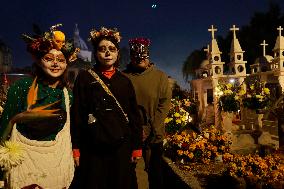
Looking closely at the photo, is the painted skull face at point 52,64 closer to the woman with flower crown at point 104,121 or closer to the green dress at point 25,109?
the green dress at point 25,109

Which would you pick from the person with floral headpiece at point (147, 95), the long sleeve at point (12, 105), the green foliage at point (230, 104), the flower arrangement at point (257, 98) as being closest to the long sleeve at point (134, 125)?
the person with floral headpiece at point (147, 95)

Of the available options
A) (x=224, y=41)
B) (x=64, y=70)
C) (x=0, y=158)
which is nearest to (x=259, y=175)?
(x=64, y=70)

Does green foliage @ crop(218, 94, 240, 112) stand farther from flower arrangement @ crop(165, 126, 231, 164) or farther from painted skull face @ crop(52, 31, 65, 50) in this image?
painted skull face @ crop(52, 31, 65, 50)

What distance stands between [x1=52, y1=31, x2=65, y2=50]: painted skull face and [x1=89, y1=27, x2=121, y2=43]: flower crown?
0.51 metres

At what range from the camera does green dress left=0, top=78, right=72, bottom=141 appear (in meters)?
3.85

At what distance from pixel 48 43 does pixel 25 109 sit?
29.2 inches

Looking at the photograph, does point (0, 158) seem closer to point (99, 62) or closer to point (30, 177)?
point (30, 177)

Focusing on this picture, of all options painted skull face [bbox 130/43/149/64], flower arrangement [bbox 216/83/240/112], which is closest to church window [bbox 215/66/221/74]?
flower arrangement [bbox 216/83/240/112]

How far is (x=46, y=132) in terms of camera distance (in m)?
3.89

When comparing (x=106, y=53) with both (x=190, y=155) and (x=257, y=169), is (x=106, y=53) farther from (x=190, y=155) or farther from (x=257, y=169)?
(x=190, y=155)

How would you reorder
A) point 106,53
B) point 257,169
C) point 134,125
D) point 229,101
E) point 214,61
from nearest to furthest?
1. point 106,53
2. point 134,125
3. point 257,169
4. point 229,101
5. point 214,61

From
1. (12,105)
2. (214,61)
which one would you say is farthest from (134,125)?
(214,61)

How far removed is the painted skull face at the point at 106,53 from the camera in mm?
4496

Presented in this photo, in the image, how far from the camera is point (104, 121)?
4.30 meters
